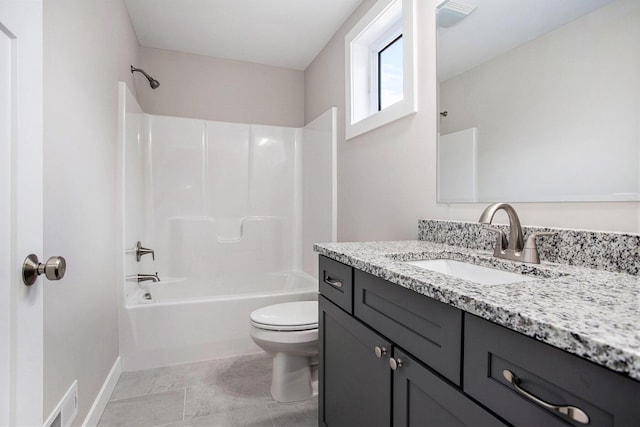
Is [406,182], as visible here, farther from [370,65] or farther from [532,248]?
[370,65]

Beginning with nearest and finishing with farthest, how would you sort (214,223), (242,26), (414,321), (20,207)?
(20,207), (414,321), (242,26), (214,223)

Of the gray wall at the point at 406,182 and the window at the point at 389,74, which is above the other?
the window at the point at 389,74

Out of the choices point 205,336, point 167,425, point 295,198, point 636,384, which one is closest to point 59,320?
point 167,425

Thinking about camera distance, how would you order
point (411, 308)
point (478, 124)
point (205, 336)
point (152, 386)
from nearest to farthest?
1. point (411, 308)
2. point (478, 124)
3. point (152, 386)
4. point (205, 336)

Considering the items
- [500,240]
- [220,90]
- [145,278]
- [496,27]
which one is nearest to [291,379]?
[500,240]

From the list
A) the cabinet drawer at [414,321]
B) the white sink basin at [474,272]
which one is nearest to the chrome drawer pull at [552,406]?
the cabinet drawer at [414,321]

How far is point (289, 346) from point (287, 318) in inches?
5.9

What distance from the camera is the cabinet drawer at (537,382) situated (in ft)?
1.39

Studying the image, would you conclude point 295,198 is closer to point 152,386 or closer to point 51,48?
point 152,386

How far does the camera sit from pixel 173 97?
3088 mm

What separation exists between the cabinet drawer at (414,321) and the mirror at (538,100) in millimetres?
628

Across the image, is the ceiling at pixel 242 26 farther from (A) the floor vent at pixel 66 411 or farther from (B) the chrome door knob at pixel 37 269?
(A) the floor vent at pixel 66 411

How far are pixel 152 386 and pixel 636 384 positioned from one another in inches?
89.2

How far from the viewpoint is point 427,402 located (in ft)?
2.57
